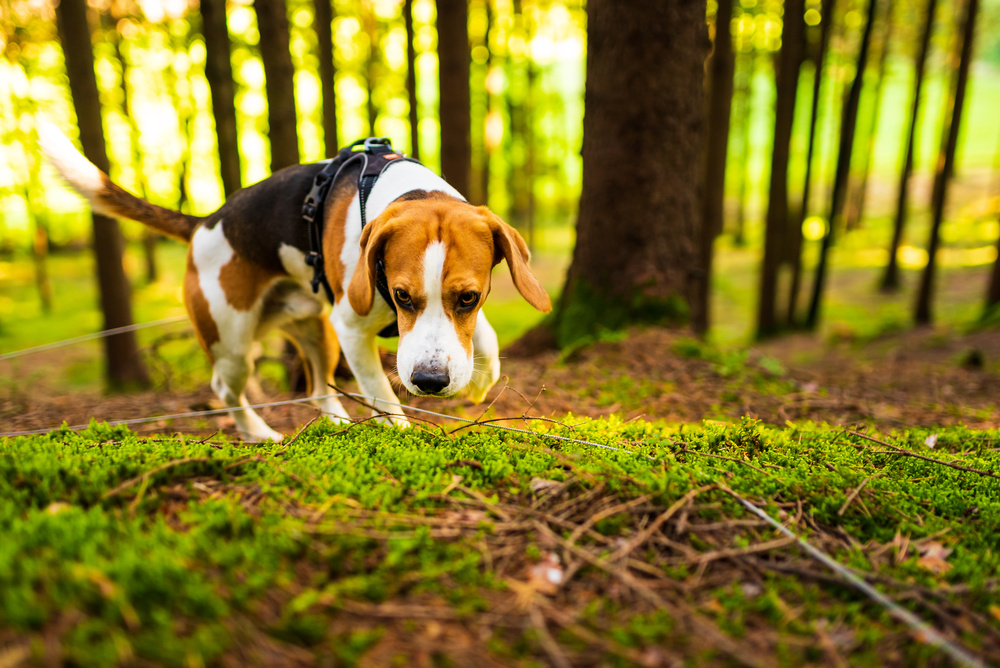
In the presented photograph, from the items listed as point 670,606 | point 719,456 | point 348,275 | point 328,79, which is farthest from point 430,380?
point 328,79

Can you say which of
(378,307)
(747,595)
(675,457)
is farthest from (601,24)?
(747,595)

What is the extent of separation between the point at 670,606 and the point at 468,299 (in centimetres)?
181

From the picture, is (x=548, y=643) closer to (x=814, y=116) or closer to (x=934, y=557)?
(x=934, y=557)

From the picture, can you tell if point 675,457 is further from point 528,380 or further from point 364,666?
point 528,380

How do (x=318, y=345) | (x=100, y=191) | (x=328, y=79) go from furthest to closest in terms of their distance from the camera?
(x=328, y=79), (x=318, y=345), (x=100, y=191)

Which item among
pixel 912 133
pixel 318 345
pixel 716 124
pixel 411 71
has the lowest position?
pixel 318 345

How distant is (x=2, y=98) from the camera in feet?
60.0

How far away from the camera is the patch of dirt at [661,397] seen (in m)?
4.29

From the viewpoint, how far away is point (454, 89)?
882 centimetres

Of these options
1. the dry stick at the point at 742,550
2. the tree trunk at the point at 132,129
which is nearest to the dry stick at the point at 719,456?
the dry stick at the point at 742,550

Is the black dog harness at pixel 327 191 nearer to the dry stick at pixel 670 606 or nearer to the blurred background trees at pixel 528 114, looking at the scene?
the blurred background trees at pixel 528 114

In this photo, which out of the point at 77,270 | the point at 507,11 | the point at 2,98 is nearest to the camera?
the point at 2,98

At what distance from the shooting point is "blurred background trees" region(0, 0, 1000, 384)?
8.51 m

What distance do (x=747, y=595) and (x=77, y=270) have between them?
32148 millimetres
